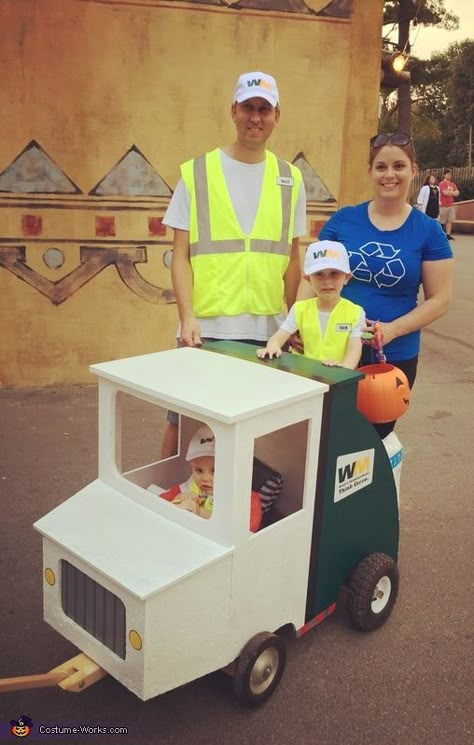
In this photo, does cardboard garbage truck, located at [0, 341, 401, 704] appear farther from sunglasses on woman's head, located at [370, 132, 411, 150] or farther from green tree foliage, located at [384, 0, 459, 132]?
green tree foliage, located at [384, 0, 459, 132]

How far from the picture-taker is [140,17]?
5453 mm

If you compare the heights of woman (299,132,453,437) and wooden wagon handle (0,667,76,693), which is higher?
woman (299,132,453,437)

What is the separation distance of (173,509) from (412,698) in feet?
3.61

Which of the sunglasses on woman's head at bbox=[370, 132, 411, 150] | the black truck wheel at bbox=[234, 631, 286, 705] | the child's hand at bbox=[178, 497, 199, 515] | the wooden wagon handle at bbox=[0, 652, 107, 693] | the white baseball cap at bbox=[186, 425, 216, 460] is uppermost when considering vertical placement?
the sunglasses on woman's head at bbox=[370, 132, 411, 150]

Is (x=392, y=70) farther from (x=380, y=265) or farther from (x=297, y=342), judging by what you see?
(x=297, y=342)

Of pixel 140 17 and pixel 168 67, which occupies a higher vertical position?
pixel 140 17

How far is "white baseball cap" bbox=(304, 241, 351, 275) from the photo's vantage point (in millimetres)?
2658

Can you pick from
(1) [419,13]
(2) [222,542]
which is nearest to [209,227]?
(2) [222,542]

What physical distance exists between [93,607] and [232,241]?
156 cm

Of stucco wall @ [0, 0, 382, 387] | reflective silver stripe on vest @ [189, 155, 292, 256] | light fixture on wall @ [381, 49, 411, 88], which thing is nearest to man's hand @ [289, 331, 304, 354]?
reflective silver stripe on vest @ [189, 155, 292, 256]

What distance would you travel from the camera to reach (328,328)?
9.12ft

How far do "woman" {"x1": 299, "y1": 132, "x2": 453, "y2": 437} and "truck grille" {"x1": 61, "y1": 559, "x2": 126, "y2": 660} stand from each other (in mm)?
1383

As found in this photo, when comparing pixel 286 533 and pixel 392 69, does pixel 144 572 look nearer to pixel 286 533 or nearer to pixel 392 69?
pixel 286 533

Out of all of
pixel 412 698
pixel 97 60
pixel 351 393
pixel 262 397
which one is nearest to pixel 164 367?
pixel 262 397
